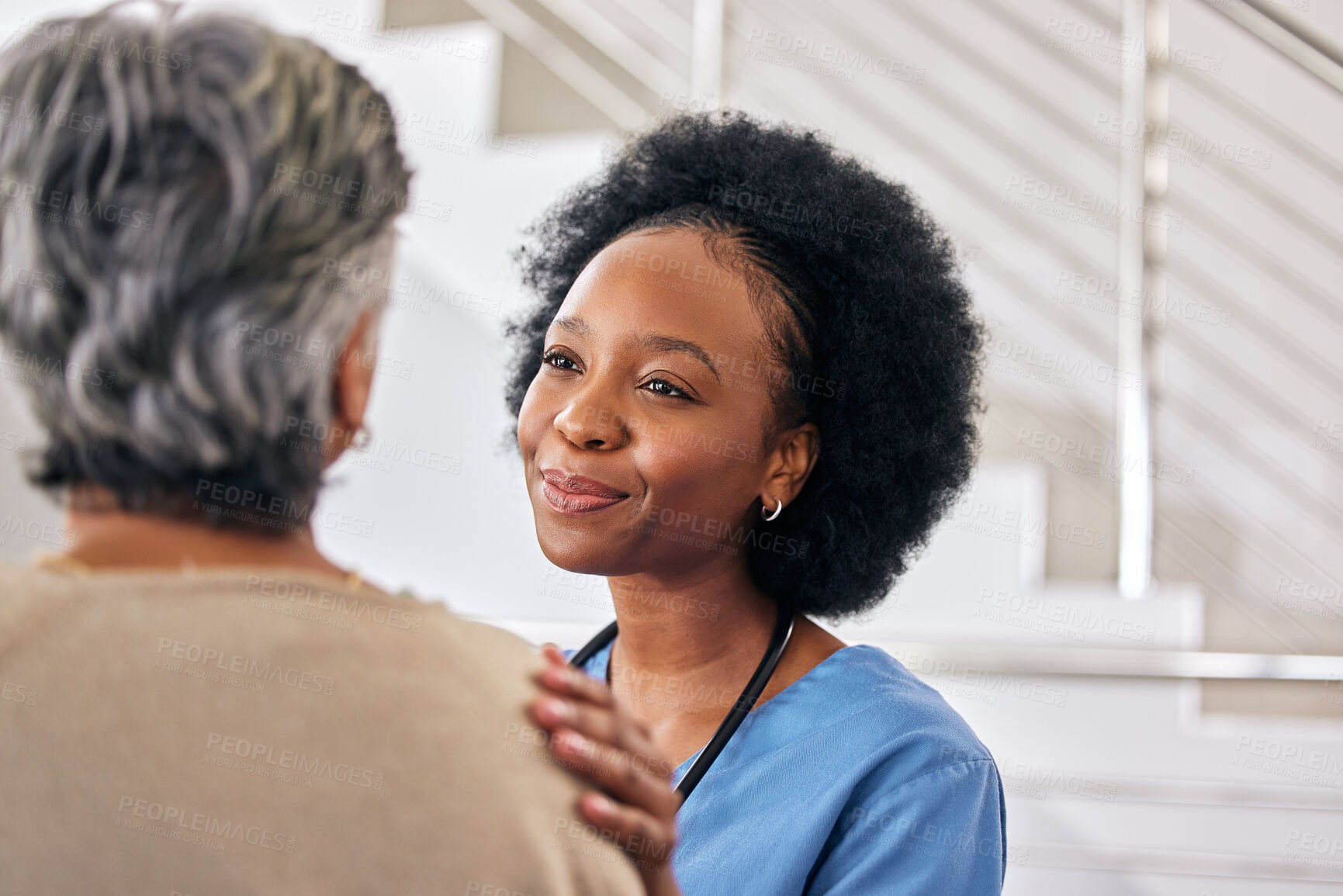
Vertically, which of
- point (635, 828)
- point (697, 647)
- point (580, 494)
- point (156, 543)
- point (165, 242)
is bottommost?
point (697, 647)

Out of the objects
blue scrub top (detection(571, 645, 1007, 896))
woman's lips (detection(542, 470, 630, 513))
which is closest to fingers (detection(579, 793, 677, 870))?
blue scrub top (detection(571, 645, 1007, 896))

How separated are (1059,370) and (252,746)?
2.28m

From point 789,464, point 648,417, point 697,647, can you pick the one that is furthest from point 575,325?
point 697,647

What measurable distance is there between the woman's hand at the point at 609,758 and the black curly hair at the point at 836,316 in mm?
702

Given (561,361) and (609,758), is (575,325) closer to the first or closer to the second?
(561,361)

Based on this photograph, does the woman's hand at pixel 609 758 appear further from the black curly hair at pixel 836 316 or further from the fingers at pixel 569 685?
the black curly hair at pixel 836 316

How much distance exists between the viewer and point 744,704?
1.29m

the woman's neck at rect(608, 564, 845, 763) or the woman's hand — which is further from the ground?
the woman's hand

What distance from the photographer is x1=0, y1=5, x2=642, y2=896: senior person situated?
56 centimetres

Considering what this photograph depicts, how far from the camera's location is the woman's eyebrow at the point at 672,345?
1.25 metres

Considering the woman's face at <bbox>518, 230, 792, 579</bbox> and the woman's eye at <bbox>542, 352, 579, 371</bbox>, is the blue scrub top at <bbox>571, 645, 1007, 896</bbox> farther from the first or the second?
the woman's eye at <bbox>542, 352, 579, 371</bbox>

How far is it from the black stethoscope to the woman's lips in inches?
10.6

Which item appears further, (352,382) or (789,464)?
(789,464)

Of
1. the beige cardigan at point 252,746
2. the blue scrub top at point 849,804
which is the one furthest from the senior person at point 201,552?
the blue scrub top at point 849,804
